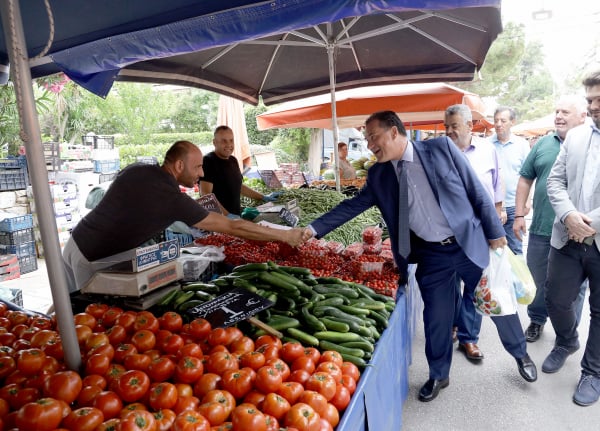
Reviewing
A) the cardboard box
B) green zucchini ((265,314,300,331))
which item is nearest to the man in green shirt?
green zucchini ((265,314,300,331))

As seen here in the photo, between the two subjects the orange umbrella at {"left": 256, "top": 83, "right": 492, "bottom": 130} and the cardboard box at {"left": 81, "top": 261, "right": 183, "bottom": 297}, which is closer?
the cardboard box at {"left": 81, "top": 261, "right": 183, "bottom": 297}

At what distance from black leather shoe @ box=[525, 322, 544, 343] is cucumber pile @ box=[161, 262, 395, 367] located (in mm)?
2419

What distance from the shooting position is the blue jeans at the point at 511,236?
4855 millimetres

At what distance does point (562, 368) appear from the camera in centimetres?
371

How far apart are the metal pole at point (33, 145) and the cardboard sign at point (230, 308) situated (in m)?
0.66

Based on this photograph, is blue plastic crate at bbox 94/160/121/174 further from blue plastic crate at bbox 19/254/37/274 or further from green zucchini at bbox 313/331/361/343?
green zucchini at bbox 313/331/361/343

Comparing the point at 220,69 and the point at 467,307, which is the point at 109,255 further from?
the point at 220,69

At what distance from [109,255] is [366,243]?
7.23ft

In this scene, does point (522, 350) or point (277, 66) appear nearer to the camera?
point (522, 350)

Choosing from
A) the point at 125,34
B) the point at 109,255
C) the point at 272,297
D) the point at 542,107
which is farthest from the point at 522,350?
the point at 542,107

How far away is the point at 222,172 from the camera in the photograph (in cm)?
516

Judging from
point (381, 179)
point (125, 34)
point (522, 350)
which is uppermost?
point (125, 34)

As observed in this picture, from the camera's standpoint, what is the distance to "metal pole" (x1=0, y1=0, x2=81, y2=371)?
4.75 feet

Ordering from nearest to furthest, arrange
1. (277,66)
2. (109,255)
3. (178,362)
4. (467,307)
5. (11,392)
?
(11,392), (178,362), (109,255), (467,307), (277,66)
